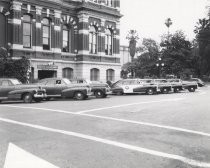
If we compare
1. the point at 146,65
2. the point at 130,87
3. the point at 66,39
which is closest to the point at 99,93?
the point at 130,87

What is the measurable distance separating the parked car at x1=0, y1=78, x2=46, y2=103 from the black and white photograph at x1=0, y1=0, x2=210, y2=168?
6 cm

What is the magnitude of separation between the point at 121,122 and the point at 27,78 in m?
16.6

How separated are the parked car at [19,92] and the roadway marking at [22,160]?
1224 cm

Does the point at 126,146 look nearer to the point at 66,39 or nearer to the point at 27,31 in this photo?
the point at 27,31

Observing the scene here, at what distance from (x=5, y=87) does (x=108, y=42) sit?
19.0 metres

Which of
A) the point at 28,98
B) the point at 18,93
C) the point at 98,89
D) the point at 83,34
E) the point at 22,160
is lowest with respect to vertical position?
the point at 22,160

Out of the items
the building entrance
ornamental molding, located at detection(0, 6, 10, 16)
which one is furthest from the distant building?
ornamental molding, located at detection(0, 6, 10, 16)

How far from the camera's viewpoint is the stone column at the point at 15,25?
2656 cm

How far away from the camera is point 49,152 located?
6586 mm

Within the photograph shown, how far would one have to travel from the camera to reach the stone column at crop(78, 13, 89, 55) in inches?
1272

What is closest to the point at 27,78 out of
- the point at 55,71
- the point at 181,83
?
the point at 55,71

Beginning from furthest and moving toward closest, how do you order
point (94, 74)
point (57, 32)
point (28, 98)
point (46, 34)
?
point (94, 74) < point (57, 32) < point (46, 34) < point (28, 98)

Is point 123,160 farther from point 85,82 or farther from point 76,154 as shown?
point 85,82

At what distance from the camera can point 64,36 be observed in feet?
106
